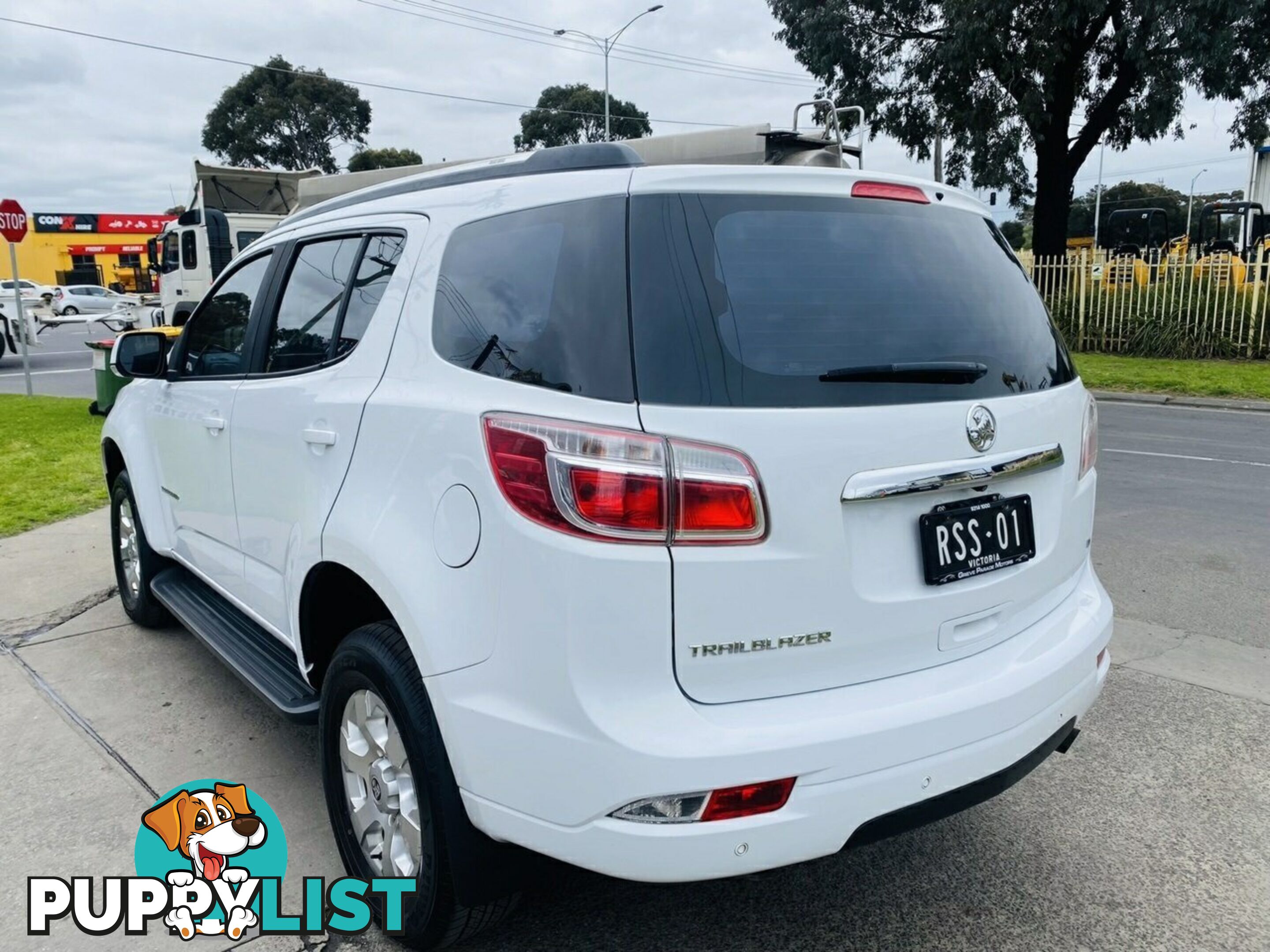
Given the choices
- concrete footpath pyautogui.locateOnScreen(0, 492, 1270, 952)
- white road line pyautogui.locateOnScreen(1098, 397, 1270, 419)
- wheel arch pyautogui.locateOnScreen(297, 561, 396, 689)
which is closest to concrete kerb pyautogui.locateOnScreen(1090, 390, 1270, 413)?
white road line pyautogui.locateOnScreen(1098, 397, 1270, 419)

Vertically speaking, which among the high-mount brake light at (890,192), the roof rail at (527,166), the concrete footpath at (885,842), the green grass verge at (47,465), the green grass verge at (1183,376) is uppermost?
the roof rail at (527,166)

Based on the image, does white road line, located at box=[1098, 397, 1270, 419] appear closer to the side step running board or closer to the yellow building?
the side step running board

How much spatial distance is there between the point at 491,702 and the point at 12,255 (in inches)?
585

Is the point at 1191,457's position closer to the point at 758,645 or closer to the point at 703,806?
the point at 758,645

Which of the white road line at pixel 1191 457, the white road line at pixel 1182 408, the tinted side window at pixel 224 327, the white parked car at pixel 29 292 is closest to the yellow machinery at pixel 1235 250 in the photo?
the white road line at pixel 1182 408

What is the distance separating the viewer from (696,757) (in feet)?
6.36

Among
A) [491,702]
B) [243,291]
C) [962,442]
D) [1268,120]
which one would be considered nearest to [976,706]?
[962,442]

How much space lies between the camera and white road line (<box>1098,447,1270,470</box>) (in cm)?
892

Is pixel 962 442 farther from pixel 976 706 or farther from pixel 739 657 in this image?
pixel 739 657

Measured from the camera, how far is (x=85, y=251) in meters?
65.1

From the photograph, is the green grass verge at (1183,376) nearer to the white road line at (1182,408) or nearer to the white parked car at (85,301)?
the white road line at (1182,408)

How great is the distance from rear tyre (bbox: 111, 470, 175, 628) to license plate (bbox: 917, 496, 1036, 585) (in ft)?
11.7

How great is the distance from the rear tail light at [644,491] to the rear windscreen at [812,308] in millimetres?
110

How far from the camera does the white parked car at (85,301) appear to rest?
40219mm
